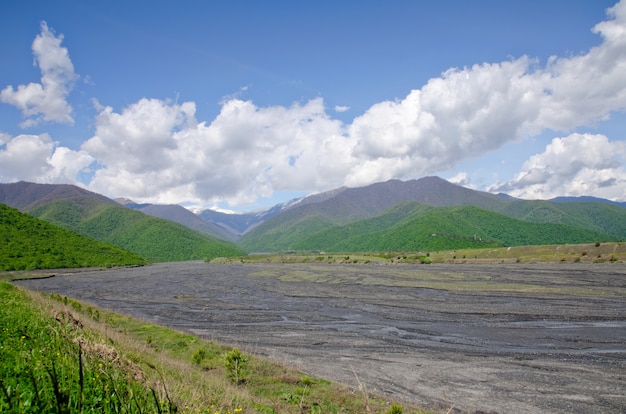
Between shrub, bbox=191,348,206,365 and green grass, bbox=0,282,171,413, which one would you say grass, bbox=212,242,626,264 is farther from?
green grass, bbox=0,282,171,413

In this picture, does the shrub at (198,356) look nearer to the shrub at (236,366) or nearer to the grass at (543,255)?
the shrub at (236,366)

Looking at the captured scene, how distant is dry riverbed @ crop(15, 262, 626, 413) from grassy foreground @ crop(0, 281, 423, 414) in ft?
8.55

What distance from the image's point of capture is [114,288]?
2359 inches

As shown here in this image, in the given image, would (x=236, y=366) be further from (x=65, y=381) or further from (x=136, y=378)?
(x=65, y=381)

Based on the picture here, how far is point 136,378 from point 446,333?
23265mm

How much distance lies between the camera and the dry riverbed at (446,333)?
16.0m

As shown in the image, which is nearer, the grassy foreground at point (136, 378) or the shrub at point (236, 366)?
the grassy foreground at point (136, 378)

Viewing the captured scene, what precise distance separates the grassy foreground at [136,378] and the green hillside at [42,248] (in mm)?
87107

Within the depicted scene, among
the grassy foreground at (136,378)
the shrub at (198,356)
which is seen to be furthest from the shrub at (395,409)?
the shrub at (198,356)

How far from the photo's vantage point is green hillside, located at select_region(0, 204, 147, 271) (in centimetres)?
9124

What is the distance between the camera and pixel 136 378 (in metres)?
8.09

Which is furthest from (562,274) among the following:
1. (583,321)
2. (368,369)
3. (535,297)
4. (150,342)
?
(150,342)

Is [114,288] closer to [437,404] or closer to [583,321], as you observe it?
[437,404]

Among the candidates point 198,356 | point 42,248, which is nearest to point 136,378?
point 198,356
